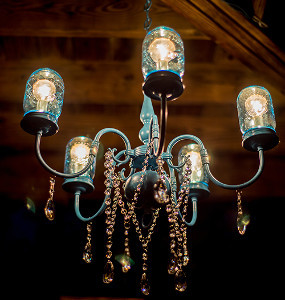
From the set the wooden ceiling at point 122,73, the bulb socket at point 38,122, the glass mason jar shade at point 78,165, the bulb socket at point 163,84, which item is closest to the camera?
the bulb socket at point 163,84

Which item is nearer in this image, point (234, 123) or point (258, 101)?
point (258, 101)

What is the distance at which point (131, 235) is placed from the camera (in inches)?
134

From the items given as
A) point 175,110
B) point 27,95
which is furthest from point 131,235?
point 27,95

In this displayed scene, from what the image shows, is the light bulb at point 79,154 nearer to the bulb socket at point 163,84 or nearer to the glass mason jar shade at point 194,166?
the glass mason jar shade at point 194,166

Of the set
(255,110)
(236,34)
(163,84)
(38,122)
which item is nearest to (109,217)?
(38,122)

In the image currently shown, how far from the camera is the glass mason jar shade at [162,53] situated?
114 centimetres

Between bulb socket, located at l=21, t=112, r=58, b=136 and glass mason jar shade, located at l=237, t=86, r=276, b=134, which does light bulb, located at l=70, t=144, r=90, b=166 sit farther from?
glass mason jar shade, located at l=237, t=86, r=276, b=134

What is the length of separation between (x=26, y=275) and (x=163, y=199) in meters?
2.58

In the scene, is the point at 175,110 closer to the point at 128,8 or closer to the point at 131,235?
the point at 128,8

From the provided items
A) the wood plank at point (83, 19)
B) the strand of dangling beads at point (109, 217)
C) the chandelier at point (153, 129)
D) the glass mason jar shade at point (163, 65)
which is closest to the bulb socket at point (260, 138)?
the chandelier at point (153, 129)

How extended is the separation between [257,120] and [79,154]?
75cm

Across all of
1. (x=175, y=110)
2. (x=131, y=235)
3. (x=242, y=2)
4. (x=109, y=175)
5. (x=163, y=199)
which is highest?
(x=175, y=110)

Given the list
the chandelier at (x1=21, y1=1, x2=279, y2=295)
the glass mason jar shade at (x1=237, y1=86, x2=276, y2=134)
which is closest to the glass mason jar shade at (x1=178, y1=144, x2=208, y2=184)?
the chandelier at (x1=21, y1=1, x2=279, y2=295)

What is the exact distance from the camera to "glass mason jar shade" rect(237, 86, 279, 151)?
49.3 inches
